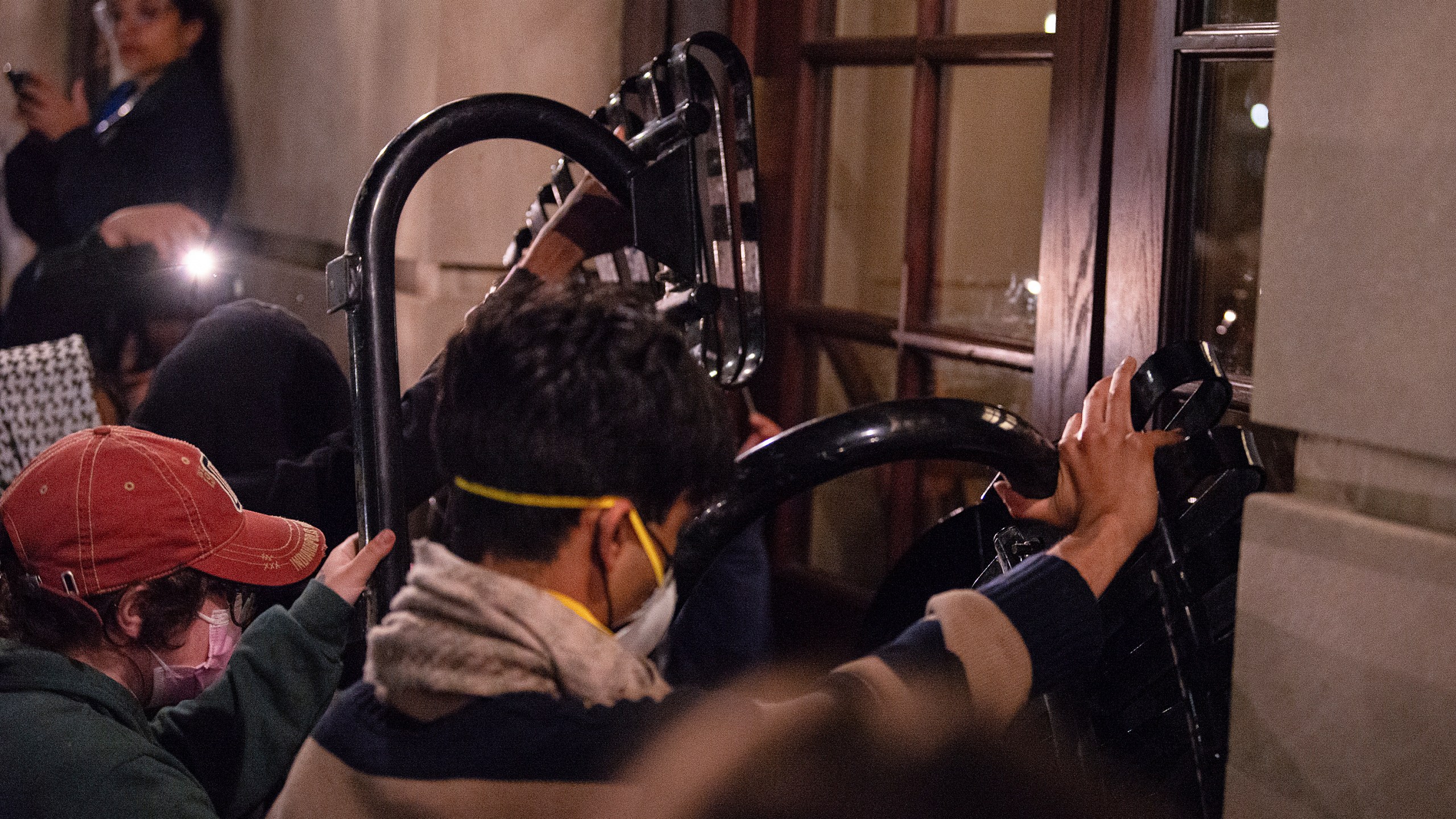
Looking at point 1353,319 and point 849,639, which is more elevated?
point 1353,319

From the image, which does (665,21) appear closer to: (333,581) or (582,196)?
(582,196)

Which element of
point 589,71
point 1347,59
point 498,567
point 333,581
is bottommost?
point 333,581

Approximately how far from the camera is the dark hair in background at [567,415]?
0.96m

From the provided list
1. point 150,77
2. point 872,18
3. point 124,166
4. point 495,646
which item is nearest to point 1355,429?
point 495,646

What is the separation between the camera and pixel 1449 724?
3.51ft

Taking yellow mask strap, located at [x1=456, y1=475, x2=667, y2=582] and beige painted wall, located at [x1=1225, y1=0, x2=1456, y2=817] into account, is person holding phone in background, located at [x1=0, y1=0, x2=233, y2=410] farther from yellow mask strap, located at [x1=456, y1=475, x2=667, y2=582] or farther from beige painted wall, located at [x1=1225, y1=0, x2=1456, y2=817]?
beige painted wall, located at [x1=1225, y1=0, x2=1456, y2=817]

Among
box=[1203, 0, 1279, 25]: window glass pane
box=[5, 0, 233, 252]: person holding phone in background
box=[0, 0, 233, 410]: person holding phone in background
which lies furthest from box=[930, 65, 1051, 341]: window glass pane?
box=[5, 0, 233, 252]: person holding phone in background

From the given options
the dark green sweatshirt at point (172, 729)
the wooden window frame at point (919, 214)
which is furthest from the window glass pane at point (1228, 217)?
the dark green sweatshirt at point (172, 729)

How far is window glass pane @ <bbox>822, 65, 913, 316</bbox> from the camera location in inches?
87.7

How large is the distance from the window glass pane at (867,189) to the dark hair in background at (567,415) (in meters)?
1.25

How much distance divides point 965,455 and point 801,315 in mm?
1189

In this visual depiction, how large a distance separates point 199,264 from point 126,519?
1433mm

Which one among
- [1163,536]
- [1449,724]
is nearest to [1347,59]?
[1163,536]

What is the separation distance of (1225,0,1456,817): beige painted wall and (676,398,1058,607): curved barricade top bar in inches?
8.9
